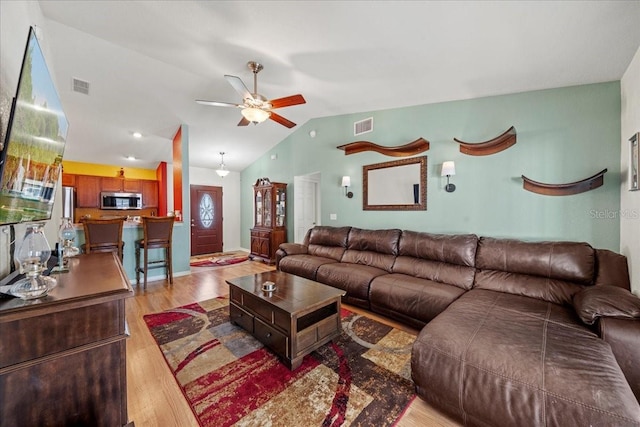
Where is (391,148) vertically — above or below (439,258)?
above

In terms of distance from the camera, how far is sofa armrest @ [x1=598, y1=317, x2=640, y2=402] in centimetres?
133

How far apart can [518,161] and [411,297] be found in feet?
6.50

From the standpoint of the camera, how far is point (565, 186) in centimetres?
245

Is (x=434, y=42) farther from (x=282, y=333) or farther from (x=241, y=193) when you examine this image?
(x=241, y=193)

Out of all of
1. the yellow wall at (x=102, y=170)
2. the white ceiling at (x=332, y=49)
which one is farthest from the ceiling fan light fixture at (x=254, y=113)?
the yellow wall at (x=102, y=170)

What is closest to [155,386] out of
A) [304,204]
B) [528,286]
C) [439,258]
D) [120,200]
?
[439,258]

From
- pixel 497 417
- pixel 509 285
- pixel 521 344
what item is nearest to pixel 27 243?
pixel 497 417

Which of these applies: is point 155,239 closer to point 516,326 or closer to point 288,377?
point 288,377

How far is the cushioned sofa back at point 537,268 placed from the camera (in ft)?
6.91

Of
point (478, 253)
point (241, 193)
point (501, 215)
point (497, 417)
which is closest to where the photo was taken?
point (497, 417)

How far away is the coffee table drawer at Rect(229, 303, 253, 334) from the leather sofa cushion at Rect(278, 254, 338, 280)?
1174 millimetres

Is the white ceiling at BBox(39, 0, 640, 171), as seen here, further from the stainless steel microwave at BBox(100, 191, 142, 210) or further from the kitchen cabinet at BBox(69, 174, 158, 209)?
the stainless steel microwave at BBox(100, 191, 142, 210)

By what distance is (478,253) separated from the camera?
266cm

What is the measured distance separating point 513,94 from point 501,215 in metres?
1.39
